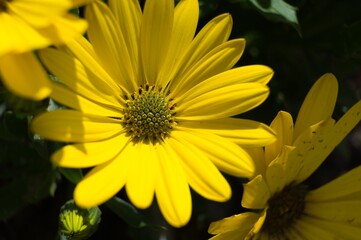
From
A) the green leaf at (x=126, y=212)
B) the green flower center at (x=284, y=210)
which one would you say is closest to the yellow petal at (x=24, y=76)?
the green leaf at (x=126, y=212)

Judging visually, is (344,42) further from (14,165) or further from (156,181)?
(14,165)

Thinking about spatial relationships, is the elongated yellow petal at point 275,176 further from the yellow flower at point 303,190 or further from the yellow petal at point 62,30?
the yellow petal at point 62,30

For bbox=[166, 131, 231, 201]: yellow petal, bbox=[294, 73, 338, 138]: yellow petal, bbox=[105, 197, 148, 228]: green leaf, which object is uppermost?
bbox=[294, 73, 338, 138]: yellow petal

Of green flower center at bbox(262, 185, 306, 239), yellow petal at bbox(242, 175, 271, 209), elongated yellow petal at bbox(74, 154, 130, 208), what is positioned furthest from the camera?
green flower center at bbox(262, 185, 306, 239)

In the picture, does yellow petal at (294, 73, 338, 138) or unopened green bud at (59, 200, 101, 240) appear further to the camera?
yellow petal at (294, 73, 338, 138)

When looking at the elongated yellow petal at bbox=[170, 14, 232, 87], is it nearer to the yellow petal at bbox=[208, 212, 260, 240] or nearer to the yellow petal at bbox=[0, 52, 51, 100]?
the yellow petal at bbox=[208, 212, 260, 240]

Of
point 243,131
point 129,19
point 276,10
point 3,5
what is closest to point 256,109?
point 276,10

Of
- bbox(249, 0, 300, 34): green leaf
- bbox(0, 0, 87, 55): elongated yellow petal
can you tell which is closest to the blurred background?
bbox(249, 0, 300, 34): green leaf
